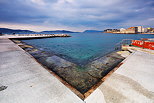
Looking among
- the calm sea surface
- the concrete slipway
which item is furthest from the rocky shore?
the calm sea surface

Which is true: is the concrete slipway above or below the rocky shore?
above

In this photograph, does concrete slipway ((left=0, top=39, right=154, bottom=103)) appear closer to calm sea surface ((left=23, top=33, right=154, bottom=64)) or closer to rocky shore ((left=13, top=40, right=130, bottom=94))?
rocky shore ((left=13, top=40, right=130, bottom=94))

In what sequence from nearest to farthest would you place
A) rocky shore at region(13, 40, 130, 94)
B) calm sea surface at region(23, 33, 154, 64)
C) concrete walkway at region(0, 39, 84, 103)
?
1. concrete walkway at region(0, 39, 84, 103)
2. rocky shore at region(13, 40, 130, 94)
3. calm sea surface at region(23, 33, 154, 64)

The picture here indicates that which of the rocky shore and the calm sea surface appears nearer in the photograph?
A: the rocky shore

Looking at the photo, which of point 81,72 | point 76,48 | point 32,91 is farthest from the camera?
point 76,48

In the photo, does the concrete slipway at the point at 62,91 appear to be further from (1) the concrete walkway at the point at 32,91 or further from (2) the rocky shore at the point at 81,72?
(2) the rocky shore at the point at 81,72

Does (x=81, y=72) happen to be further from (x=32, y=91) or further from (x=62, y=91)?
(x=32, y=91)

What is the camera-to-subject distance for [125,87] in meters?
2.19

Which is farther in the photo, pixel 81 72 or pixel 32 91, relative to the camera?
pixel 81 72

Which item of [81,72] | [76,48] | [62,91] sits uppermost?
[76,48]

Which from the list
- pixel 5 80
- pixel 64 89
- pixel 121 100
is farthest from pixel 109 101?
pixel 5 80

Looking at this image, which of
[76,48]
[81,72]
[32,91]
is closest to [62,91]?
[32,91]

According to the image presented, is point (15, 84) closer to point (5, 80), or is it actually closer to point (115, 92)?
point (5, 80)

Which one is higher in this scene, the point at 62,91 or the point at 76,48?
the point at 76,48
